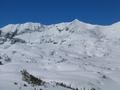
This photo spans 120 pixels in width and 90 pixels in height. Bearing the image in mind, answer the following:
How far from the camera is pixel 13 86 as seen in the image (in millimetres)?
19344

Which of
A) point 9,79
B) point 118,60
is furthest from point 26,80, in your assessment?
point 118,60

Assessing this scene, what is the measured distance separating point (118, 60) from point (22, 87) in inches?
7081

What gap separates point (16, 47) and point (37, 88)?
161m

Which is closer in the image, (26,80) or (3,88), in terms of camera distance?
(3,88)

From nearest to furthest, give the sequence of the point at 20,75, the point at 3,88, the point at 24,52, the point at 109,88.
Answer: the point at 3,88 → the point at 20,75 → the point at 109,88 → the point at 24,52

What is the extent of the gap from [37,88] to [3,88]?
1.78 m

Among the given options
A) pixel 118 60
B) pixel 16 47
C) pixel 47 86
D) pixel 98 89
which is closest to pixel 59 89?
pixel 47 86

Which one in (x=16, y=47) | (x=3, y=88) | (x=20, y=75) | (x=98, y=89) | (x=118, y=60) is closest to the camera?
(x=3, y=88)

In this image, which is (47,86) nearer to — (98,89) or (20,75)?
(20,75)

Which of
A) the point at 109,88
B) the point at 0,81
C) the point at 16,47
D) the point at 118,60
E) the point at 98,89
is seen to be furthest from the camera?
the point at 118,60

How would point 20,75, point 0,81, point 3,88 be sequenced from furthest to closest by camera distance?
point 20,75, point 0,81, point 3,88

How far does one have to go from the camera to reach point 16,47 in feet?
591

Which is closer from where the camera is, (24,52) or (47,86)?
(47,86)

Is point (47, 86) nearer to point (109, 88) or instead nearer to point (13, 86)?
point (13, 86)
